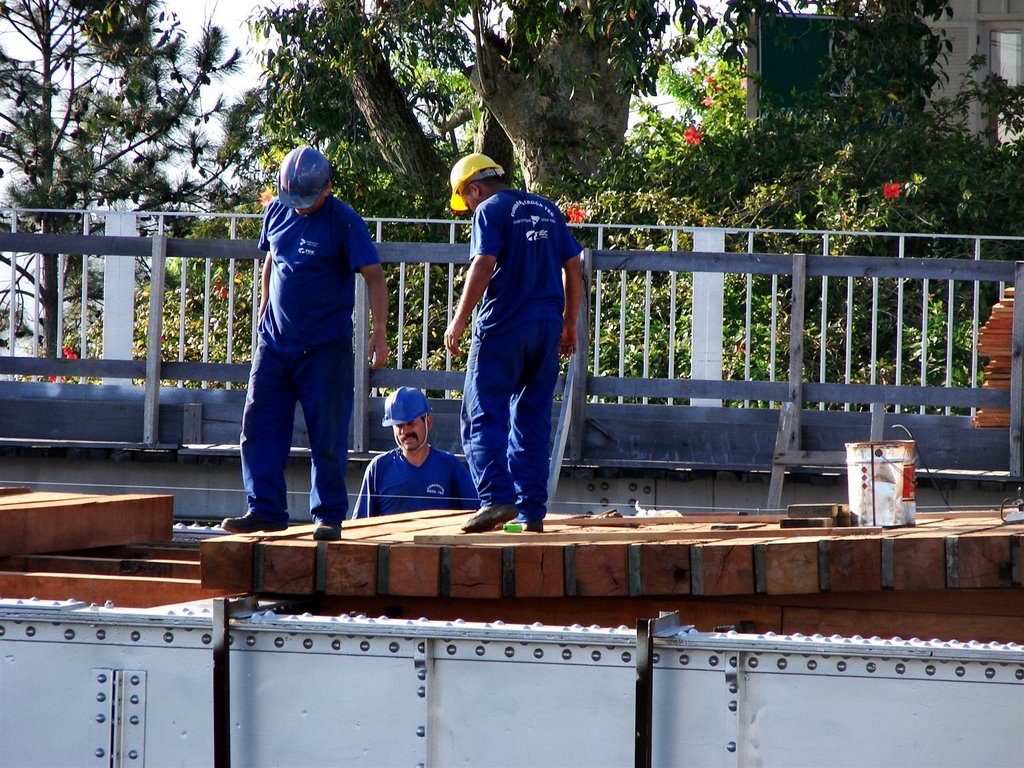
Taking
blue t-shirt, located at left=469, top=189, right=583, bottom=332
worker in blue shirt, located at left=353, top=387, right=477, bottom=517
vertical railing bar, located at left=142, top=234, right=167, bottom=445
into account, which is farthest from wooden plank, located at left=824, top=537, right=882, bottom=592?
vertical railing bar, located at left=142, top=234, right=167, bottom=445

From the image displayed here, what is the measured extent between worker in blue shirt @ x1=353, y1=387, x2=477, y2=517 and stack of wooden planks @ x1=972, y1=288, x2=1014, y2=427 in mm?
3564

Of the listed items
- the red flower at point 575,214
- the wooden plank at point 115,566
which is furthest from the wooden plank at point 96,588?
the red flower at point 575,214

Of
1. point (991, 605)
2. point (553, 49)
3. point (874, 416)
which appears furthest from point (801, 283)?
point (553, 49)

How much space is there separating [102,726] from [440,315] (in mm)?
8785

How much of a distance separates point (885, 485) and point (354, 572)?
205cm

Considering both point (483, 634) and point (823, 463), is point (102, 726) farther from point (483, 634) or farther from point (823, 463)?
point (823, 463)

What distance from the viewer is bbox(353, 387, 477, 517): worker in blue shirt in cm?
707

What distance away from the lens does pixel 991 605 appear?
16.0 ft

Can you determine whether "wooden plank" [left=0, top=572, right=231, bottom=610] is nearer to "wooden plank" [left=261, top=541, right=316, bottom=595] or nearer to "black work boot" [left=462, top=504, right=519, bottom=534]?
"wooden plank" [left=261, top=541, right=316, bottom=595]

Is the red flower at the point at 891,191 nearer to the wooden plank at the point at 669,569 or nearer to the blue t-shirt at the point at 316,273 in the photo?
the blue t-shirt at the point at 316,273

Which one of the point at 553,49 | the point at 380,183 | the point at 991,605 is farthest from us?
the point at 380,183

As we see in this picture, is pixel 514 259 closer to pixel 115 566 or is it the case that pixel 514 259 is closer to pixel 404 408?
pixel 404 408

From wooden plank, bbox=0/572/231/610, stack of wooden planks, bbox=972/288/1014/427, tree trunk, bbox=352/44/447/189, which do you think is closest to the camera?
wooden plank, bbox=0/572/231/610

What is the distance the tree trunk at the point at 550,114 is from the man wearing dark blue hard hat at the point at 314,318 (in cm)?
992
